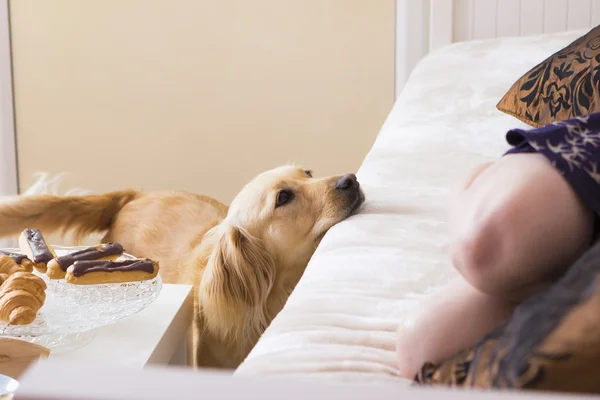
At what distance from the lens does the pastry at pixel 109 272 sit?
1.35 metres

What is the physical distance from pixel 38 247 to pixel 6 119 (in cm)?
175

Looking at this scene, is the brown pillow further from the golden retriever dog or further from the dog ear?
the dog ear

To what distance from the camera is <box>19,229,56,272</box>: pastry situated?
1.42 meters

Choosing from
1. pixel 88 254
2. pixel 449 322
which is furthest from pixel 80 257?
pixel 449 322

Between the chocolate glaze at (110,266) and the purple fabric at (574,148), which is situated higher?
the purple fabric at (574,148)

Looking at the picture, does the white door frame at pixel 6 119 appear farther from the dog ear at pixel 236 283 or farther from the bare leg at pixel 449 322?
the bare leg at pixel 449 322

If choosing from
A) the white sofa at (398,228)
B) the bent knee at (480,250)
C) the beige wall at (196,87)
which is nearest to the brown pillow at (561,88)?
the white sofa at (398,228)

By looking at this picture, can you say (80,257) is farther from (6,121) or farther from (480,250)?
(6,121)

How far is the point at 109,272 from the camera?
1.37 meters

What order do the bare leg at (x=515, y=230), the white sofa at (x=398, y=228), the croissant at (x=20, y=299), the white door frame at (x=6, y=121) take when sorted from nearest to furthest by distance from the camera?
1. the bare leg at (x=515, y=230)
2. the white sofa at (x=398, y=228)
3. the croissant at (x=20, y=299)
4. the white door frame at (x=6, y=121)

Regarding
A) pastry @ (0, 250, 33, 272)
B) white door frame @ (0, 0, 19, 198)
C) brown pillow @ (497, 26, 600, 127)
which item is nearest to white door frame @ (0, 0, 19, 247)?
white door frame @ (0, 0, 19, 198)

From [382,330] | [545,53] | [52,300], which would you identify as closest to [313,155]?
[545,53]

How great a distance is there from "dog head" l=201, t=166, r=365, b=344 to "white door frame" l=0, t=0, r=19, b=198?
1778mm

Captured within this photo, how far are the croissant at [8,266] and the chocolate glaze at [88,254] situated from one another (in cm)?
7
